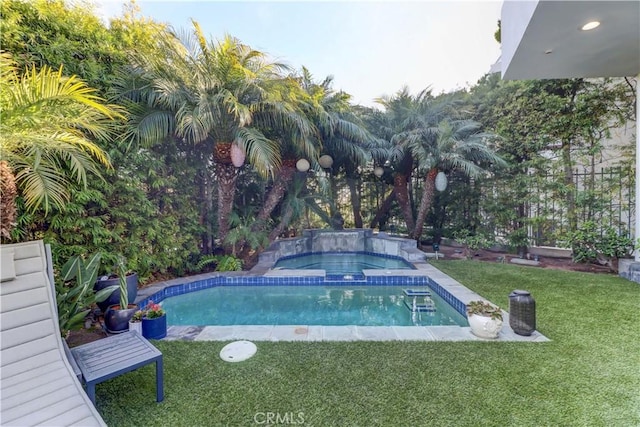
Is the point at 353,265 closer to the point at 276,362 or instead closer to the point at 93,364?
the point at 276,362

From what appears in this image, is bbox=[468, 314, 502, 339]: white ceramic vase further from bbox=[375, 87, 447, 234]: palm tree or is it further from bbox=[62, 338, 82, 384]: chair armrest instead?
bbox=[375, 87, 447, 234]: palm tree

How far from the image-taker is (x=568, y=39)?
520 cm

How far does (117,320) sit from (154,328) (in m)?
0.62

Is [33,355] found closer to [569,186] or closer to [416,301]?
[416,301]

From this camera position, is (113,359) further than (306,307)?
No

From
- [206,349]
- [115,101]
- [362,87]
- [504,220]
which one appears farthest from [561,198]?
[115,101]

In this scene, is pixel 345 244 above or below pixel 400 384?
above

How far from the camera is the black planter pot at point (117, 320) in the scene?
14.5 ft

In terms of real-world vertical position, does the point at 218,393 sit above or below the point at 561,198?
below

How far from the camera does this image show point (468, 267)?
8633mm

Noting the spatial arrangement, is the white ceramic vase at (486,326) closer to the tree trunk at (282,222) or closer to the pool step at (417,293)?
the pool step at (417,293)

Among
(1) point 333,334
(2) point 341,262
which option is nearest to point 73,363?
(1) point 333,334

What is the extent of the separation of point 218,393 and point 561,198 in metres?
10.5

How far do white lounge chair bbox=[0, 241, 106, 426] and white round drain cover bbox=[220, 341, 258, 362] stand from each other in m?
1.61
